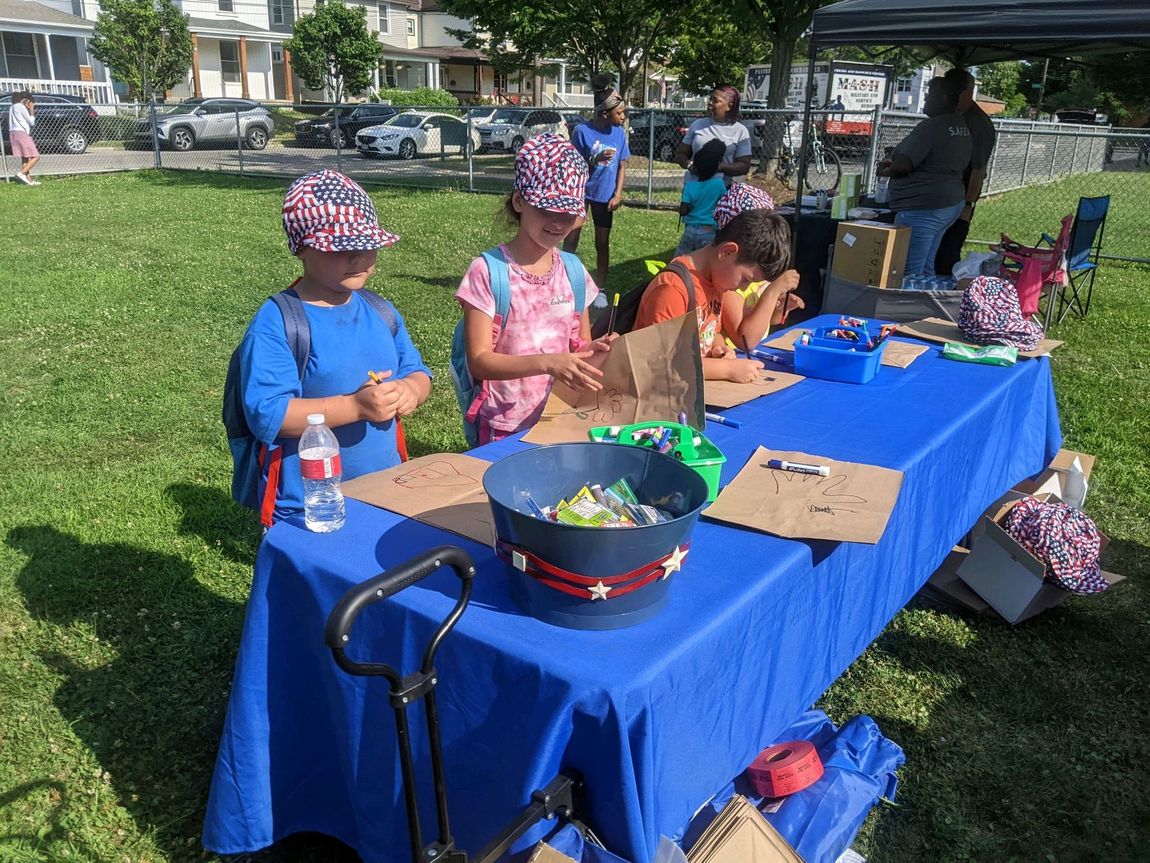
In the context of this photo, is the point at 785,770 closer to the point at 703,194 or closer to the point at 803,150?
the point at 703,194

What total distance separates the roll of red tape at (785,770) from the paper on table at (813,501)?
64cm

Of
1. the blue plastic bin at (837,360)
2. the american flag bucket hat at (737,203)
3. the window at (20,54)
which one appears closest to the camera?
the blue plastic bin at (837,360)

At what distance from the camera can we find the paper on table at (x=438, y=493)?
190cm

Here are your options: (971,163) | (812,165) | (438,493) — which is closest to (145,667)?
(438,493)

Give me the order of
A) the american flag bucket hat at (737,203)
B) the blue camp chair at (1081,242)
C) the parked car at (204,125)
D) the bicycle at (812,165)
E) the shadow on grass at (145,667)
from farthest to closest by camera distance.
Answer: the parked car at (204,125) → the bicycle at (812,165) → the blue camp chair at (1081,242) → the american flag bucket hat at (737,203) → the shadow on grass at (145,667)

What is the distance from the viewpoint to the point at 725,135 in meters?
7.88

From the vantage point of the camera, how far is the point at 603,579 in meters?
1.42

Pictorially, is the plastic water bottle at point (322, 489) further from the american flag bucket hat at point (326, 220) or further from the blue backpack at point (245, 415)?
the american flag bucket hat at point (326, 220)

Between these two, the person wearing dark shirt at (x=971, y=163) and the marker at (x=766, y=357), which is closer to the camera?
the marker at (x=766, y=357)

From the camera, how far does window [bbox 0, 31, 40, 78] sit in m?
36.6

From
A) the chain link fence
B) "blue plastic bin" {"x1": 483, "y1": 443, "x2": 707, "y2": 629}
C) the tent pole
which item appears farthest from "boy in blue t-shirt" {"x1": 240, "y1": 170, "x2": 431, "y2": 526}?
the chain link fence

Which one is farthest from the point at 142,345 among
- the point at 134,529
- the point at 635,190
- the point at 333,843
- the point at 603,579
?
the point at 635,190

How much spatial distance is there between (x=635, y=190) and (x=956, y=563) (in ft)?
44.9

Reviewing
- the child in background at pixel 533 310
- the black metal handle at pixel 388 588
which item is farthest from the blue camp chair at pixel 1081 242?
the black metal handle at pixel 388 588
